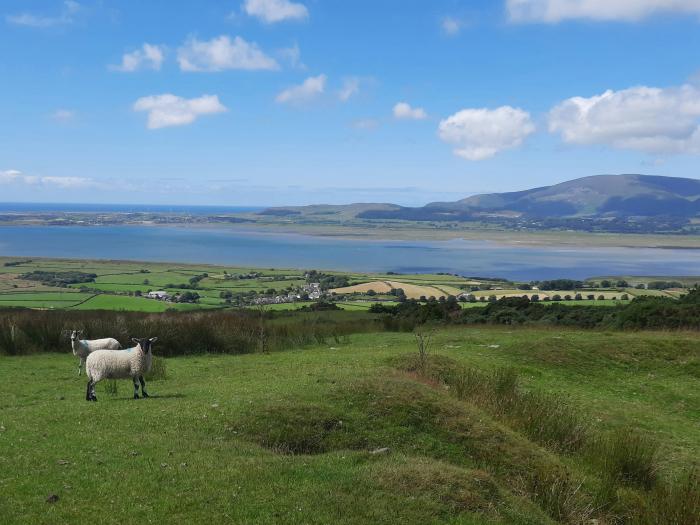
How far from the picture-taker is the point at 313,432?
33.5 ft

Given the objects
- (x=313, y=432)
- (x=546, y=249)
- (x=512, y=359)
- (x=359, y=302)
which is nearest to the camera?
(x=313, y=432)

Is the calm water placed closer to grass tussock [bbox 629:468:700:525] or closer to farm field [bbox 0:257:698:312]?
farm field [bbox 0:257:698:312]

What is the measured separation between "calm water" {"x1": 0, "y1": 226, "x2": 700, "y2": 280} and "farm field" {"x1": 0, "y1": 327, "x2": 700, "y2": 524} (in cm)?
7216

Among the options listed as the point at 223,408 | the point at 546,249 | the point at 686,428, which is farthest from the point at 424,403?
the point at 546,249

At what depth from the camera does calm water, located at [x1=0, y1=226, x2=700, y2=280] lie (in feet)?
310

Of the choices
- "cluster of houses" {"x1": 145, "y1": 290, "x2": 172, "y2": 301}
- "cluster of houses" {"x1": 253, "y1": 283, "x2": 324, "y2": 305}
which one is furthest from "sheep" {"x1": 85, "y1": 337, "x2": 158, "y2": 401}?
"cluster of houses" {"x1": 145, "y1": 290, "x2": 172, "y2": 301}

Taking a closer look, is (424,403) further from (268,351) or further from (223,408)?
(268,351)

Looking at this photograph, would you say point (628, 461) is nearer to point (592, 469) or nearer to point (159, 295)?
point (592, 469)

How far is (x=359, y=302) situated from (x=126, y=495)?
42160 millimetres

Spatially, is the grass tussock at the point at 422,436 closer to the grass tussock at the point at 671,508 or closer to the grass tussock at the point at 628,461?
the grass tussock at the point at 671,508

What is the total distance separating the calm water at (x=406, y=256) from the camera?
310 feet

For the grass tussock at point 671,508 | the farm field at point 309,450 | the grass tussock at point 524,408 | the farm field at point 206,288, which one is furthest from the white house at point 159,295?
the grass tussock at point 671,508

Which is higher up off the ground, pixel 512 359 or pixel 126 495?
pixel 126 495

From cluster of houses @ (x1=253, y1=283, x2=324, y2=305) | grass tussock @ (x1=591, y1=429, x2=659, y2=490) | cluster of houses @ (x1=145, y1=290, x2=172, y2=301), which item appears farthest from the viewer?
cluster of houses @ (x1=253, y1=283, x2=324, y2=305)
